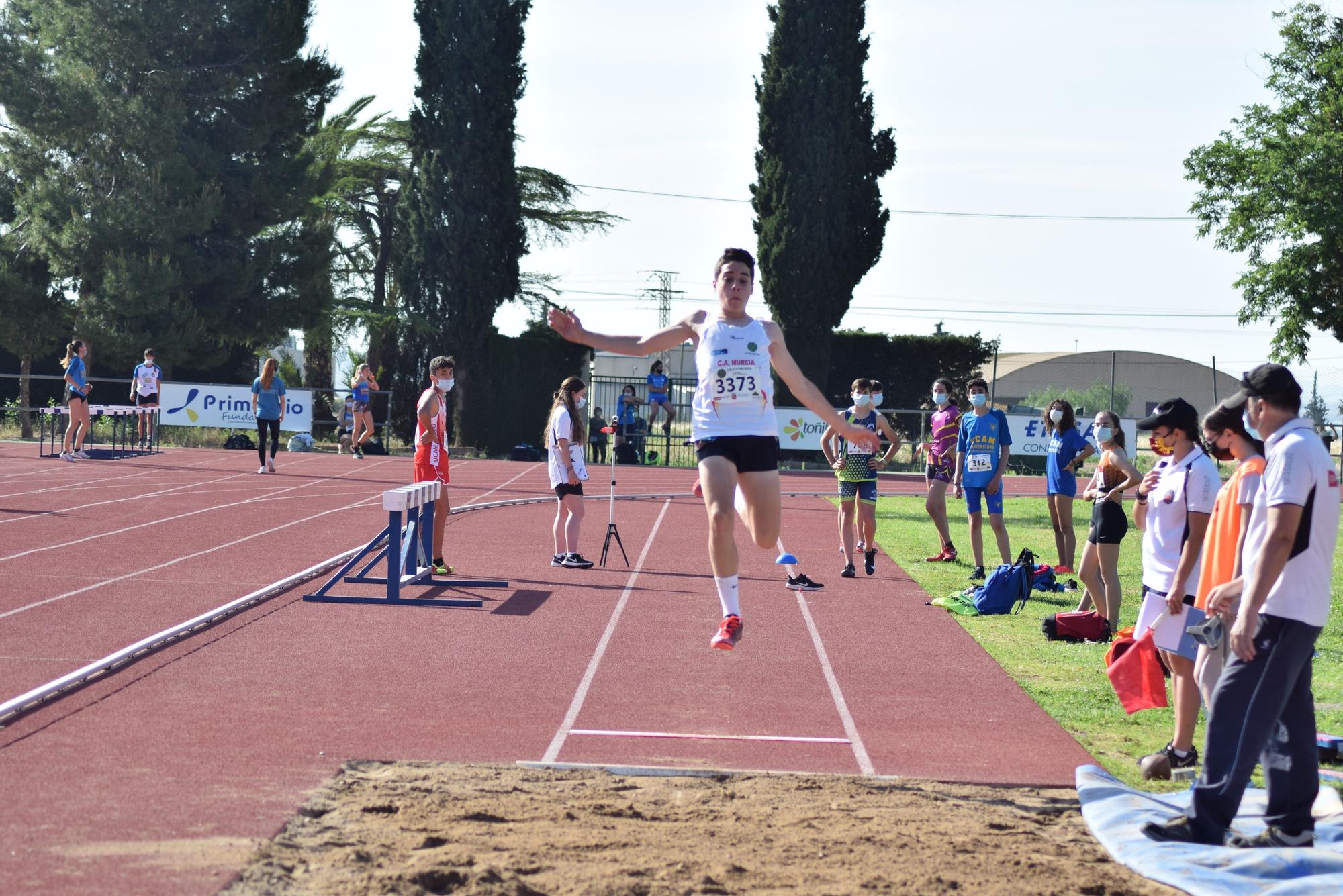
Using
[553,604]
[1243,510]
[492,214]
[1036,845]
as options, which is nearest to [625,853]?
[1036,845]

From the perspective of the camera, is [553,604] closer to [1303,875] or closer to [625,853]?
[625,853]

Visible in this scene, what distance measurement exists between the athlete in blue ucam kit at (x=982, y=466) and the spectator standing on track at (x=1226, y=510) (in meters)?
6.96

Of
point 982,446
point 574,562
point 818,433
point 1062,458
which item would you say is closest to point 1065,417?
point 1062,458

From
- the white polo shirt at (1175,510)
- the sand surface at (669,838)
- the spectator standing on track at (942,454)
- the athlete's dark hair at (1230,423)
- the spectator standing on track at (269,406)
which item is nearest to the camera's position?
the sand surface at (669,838)

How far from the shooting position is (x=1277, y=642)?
5.03 m

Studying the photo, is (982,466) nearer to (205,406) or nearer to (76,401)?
(76,401)

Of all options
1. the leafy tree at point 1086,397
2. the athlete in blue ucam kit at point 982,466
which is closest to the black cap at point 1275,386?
the athlete in blue ucam kit at point 982,466

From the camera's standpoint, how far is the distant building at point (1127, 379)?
37.6m

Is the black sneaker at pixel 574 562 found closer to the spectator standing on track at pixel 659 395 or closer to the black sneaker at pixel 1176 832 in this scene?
the black sneaker at pixel 1176 832

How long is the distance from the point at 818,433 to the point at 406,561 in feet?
67.9

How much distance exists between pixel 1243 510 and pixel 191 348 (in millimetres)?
32255

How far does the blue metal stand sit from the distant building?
722 inches

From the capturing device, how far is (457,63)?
34688 millimetres

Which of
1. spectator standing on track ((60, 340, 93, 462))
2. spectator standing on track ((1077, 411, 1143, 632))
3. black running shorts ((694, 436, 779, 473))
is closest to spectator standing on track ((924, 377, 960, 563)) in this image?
spectator standing on track ((1077, 411, 1143, 632))
